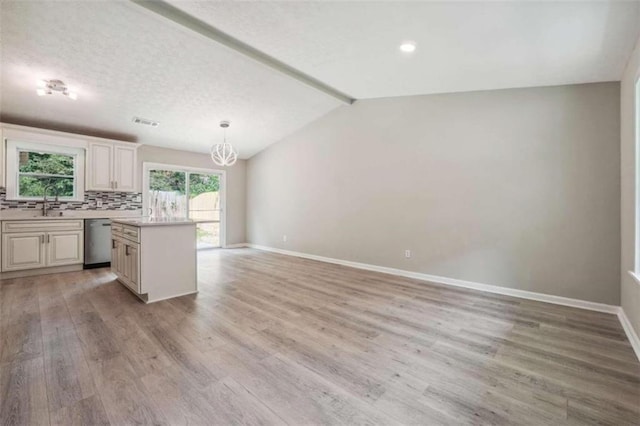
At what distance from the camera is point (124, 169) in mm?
5488

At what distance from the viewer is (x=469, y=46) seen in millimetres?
2811

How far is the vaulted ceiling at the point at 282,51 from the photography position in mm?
2424

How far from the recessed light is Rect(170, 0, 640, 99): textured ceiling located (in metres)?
0.06

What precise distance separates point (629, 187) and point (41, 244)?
24.0 ft

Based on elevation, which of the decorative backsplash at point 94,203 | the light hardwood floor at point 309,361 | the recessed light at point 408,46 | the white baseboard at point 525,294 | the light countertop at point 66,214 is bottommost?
the light hardwood floor at point 309,361

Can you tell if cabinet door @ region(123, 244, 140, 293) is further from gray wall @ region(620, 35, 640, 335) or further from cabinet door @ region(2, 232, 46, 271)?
gray wall @ region(620, 35, 640, 335)

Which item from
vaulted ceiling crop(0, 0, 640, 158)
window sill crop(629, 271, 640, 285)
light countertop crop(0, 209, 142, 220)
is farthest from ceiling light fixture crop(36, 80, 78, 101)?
window sill crop(629, 271, 640, 285)

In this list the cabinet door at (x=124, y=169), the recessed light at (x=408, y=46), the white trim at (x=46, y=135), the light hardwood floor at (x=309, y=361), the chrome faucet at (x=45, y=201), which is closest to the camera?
the light hardwood floor at (x=309, y=361)

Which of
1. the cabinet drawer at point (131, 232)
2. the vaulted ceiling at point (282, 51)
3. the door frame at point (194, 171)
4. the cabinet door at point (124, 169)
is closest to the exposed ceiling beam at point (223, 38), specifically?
the vaulted ceiling at point (282, 51)

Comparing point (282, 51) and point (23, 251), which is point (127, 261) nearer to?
point (23, 251)

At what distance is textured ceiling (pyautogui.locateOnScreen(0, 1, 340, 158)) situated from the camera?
299cm

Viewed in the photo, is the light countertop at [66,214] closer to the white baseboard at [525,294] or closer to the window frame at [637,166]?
the white baseboard at [525,294]

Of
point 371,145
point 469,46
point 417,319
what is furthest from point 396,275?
point 469,46

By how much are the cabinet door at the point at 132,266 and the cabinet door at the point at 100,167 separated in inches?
90.7
